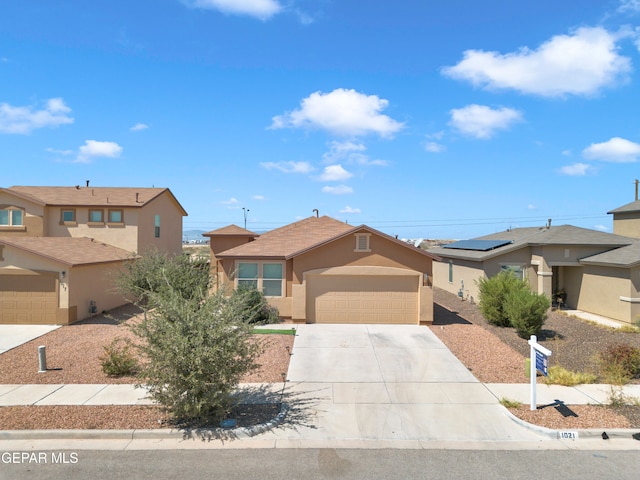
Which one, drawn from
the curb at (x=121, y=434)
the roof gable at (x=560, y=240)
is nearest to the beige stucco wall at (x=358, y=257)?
the roof gable at (x=560, y=240)

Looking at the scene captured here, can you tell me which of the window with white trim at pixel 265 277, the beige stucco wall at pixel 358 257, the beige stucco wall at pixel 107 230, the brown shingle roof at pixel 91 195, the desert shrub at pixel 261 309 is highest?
the brown shingle roof at pixel 91 195

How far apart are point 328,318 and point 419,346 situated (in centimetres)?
506

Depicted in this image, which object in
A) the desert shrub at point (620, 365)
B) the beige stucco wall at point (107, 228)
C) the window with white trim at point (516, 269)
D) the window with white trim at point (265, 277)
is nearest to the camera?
the desert shrub at point (620, 365)

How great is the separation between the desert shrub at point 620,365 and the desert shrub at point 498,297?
578cm

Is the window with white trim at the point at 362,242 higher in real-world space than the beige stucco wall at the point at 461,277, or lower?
higher

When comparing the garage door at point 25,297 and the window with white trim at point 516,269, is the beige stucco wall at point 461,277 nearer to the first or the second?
the window with white trim at point 516,269

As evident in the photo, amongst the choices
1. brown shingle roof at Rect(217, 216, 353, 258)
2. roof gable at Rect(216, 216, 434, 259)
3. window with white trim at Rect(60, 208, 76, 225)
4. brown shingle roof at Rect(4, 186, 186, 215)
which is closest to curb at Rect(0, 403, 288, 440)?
roof gable at Rect(216, 216, 434, 259)

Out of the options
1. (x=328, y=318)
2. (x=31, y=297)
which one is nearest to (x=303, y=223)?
(x=328, y=318)

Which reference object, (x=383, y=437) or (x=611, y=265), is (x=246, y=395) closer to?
(x=383, y=437)

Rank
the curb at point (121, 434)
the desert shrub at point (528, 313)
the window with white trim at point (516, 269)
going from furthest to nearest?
1. the window with white trim at point (516, 269)
2. the desert shrub at point (528, 313)
3. the curb at point (121, 434)

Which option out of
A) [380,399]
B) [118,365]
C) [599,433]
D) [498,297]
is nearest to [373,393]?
[380,399]

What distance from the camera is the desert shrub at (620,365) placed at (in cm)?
1116

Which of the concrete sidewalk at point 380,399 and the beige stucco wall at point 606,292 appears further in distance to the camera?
the beige stucco wall at point 606,292

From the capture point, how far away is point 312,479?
657 cm
